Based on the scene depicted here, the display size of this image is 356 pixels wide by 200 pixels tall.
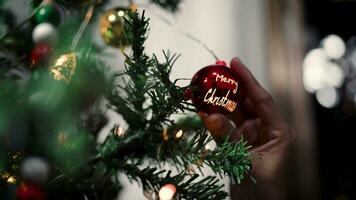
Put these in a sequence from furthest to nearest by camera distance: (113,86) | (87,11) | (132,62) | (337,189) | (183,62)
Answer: (337,189)
(183,62)
(87,11)
(113,86)
(132,62)

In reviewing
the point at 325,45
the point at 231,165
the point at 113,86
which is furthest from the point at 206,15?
the point at 231,165

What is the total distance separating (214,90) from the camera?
0.52 m

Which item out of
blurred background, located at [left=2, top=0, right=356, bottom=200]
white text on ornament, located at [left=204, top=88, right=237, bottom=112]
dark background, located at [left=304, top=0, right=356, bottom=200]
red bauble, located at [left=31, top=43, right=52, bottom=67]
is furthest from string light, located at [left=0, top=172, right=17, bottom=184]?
dark background, located at [left=304, top=0, right=356, bottom=200]

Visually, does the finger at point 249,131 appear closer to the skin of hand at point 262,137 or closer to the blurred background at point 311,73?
the skin of hand at point 262,137

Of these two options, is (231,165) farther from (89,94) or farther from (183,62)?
(183,62)

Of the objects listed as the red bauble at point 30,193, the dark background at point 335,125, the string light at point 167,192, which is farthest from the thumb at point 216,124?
the dark background at point 335,125

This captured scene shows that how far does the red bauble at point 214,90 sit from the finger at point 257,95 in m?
0.08

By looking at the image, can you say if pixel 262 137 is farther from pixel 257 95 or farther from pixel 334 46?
pixel 334 46

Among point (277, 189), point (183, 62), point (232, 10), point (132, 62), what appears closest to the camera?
point (132, 62)

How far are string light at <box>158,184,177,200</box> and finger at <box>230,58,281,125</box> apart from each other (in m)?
0.22

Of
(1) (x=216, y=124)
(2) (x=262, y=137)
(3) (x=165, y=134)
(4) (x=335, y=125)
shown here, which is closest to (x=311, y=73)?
(4) (x=335, y=125)

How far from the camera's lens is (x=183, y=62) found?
1275mm

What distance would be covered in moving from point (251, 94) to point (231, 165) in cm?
20

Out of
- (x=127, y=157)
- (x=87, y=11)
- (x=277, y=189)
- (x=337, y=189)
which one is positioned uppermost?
(x=87, y=11)
